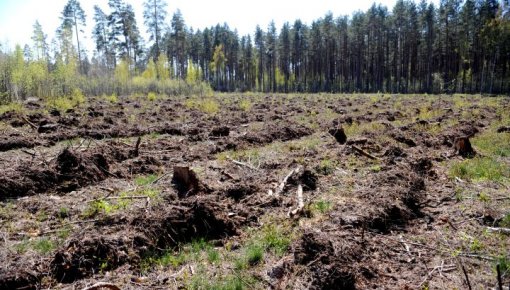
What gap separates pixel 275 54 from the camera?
76.8m

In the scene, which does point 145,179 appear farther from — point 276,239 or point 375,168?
point 375,168

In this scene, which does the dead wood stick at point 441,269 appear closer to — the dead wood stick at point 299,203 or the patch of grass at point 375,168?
the dead wood stick at point 299,203

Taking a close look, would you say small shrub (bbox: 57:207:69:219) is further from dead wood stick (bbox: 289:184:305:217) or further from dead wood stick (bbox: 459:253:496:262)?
dead wood stick (bbox: 459:253:496:262)

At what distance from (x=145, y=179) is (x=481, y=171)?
25.0 feet

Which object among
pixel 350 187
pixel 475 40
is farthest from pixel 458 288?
pixel 475 40

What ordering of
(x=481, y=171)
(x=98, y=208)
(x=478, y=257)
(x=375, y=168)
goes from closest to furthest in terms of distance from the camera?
(x=478, y=257)
(x=98, y=208)
(x=481, y=171)
(x=375, y=168)

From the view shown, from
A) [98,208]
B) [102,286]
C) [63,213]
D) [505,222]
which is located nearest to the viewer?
[102,286]

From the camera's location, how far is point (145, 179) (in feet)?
24.1

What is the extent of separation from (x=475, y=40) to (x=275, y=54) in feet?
131

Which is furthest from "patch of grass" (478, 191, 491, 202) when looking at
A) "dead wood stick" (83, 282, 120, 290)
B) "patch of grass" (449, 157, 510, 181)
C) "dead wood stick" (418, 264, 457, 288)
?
"dead wood stick" (83, 282, 120, 290)

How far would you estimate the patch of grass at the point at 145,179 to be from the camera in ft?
23.2

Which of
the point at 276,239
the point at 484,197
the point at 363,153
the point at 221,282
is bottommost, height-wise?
the point at 221,282

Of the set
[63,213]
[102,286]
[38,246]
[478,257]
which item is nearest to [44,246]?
[38,246]

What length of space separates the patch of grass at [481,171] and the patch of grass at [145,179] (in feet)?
22.1
